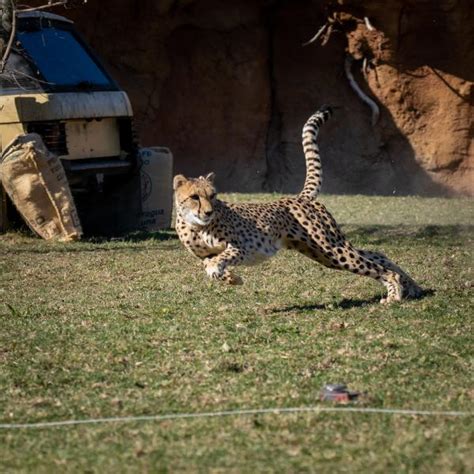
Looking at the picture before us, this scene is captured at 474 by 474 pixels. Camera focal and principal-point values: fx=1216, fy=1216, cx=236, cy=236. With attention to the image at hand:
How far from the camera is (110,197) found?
50.0 feet

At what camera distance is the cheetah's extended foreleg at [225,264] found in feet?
28.9

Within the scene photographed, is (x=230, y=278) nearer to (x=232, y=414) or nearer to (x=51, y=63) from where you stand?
(x=232, y=414)

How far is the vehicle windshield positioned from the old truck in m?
0.01

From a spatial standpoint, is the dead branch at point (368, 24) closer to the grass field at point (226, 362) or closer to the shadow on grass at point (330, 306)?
the grass field at point (226, 362)

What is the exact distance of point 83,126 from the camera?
1441 cm

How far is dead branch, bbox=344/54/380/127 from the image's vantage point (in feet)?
72.0

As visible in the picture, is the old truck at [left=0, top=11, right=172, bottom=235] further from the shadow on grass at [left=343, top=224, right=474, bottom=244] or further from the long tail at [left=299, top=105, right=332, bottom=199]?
the long tail at [left=299, top=105, right=332, bottom=199]

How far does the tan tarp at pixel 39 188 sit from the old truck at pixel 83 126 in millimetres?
428

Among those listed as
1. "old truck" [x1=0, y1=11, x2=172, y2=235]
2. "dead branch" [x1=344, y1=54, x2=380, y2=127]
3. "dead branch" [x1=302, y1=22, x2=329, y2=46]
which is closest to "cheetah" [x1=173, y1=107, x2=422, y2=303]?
"old truck" [x1=0, y1=11, x2=172, y2=235]

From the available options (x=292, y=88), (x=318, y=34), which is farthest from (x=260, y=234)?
(x=292, y=88)

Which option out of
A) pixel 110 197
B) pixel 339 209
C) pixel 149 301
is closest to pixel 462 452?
pixel 149 301

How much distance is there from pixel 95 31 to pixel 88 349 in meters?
13.8

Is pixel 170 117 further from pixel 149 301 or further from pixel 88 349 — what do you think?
pixel 88 349

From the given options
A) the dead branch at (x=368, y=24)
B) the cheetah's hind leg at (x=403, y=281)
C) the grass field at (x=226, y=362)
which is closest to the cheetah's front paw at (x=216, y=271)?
the grass field at (x=226, y=362)
